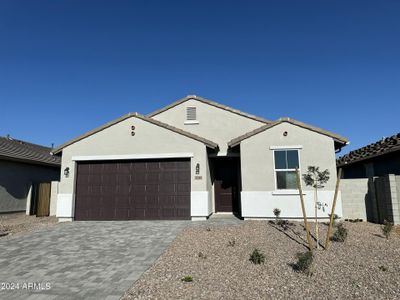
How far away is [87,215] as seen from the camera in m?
12.9

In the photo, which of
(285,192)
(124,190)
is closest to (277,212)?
(285,192)

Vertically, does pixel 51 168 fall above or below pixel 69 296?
above

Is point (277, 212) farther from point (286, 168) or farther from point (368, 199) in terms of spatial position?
point (368, 199)

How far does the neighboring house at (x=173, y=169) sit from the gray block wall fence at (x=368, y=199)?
1162 millimetres

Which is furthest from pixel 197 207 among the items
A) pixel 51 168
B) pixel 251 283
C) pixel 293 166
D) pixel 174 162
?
pixel 51 168

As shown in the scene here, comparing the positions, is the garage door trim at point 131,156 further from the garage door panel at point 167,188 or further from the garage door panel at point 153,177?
the garage door panel at point 167,188

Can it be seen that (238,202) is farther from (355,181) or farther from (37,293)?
(37,293)

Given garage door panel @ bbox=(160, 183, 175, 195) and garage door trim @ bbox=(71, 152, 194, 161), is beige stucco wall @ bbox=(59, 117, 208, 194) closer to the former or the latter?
garage door trim @ bbox=(71, 152, 194, 161)

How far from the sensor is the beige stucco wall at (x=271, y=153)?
460 inches

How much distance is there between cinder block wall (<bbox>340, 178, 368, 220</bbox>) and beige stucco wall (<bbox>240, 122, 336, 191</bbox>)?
3.93ft

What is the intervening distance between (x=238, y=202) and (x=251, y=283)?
31.9 ft

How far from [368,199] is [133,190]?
10650 mm

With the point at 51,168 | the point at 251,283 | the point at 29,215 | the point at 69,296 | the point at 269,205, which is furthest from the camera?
the point at 51,168

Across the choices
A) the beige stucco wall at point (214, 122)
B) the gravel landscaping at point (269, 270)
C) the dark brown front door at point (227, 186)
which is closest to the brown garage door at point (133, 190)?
the dark brown front door at point (227, 186)
